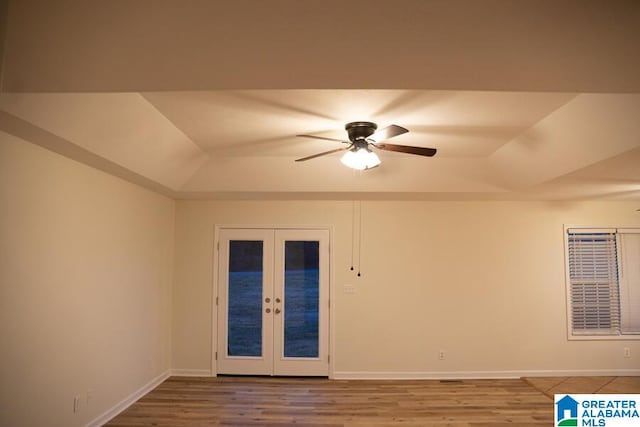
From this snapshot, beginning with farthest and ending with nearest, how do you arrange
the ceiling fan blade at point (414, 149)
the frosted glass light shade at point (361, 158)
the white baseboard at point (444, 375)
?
1. the white baseboard at point (444, 375)
2. the frosted glass light shade at point (361, 158)
3. the ceiling fan blade at point (414, 149)

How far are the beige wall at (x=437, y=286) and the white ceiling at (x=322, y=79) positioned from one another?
1.34 m

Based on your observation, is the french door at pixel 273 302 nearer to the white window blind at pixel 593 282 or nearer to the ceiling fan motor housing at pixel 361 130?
the ceiling fan motor housing at pixel 361 130

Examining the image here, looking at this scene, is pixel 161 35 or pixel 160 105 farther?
pixel 160 105

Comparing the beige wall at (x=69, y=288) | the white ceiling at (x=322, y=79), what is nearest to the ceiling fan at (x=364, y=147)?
the white ceiling at (x=322, y=79)

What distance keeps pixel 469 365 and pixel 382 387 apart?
4.15 ft

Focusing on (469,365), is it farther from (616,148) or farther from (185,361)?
(185,361)

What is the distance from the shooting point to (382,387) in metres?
4.94

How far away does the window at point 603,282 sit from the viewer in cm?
540

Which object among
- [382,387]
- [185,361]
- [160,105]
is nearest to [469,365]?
[382,387]

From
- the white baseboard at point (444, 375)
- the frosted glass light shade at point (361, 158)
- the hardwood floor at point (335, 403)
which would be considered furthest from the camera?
the white baseboard at point (444, 375)

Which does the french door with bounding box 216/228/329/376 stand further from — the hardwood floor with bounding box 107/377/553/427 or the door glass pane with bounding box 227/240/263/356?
the hardwood floor with bounding box 107/377/553/427

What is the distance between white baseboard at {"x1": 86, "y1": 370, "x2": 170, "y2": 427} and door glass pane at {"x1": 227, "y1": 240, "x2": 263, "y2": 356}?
2.94ft

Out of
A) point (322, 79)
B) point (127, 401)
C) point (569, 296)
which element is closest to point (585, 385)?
point (569, 296)

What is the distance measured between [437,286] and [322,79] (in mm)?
4217
